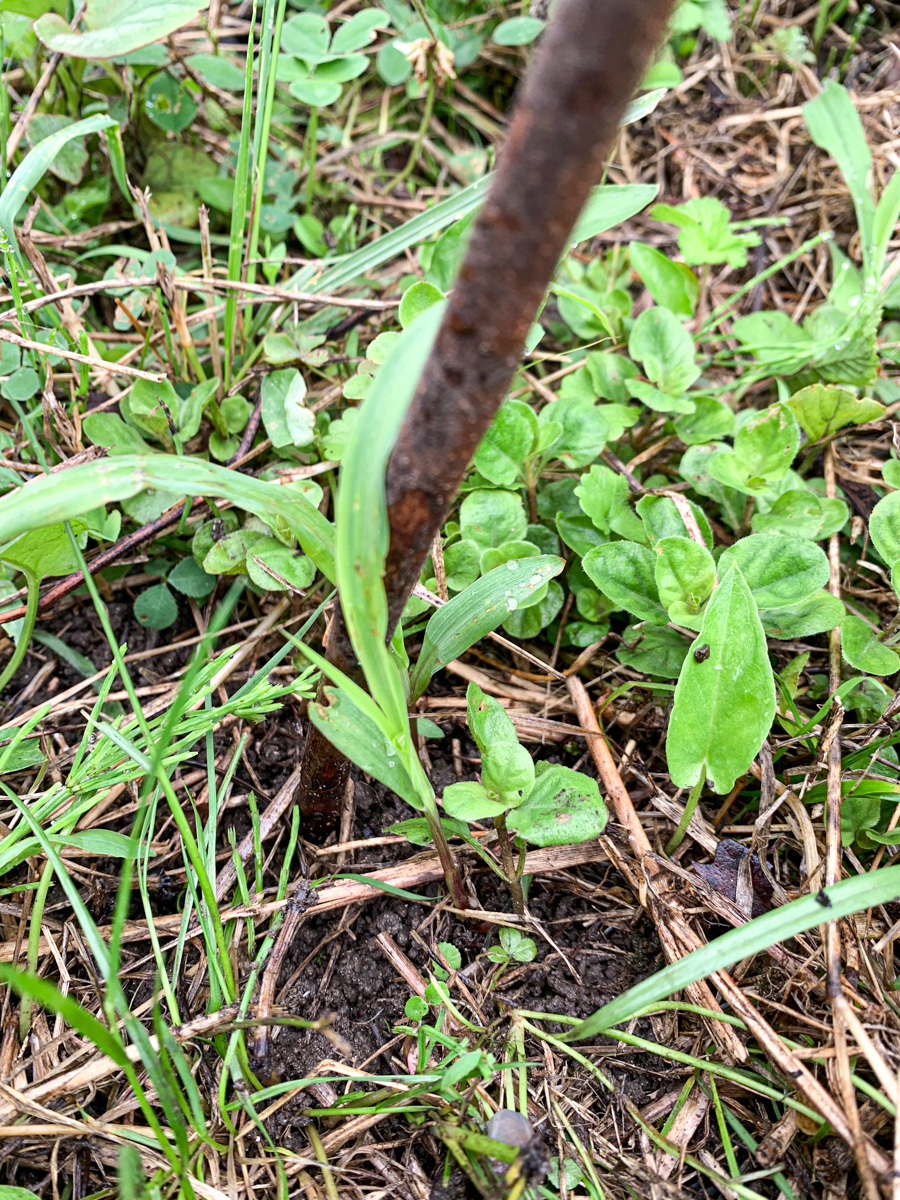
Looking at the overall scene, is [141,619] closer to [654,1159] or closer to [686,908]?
[686,908]

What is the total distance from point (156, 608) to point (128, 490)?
2.57 ft

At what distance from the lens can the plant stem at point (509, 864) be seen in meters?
1.36

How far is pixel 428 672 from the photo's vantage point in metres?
1.38

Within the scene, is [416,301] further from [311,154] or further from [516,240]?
[311,154]

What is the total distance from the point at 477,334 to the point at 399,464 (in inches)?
7.5

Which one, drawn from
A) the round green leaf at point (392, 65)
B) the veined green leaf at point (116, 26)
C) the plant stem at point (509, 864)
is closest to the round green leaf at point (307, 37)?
the round green leaf at point (392, 65)

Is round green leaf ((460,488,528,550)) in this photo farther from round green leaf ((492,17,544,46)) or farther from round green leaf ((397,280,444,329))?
round green leaf ((492,17,544,46))

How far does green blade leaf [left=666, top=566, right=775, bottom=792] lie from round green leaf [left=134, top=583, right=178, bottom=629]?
3.37 feet

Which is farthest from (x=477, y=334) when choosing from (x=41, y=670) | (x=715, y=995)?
(x=41, y=670)

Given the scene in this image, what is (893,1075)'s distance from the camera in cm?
120

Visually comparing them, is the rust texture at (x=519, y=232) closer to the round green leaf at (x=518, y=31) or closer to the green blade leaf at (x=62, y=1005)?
the green blade leaf at (x=62, y=1005)

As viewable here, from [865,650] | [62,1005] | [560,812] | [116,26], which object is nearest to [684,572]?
[865,650]

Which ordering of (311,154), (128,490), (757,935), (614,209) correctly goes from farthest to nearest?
(311,154)
(614,209)
(757,935)
(128,490)

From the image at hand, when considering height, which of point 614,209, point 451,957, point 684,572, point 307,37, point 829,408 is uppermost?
point 307,37
